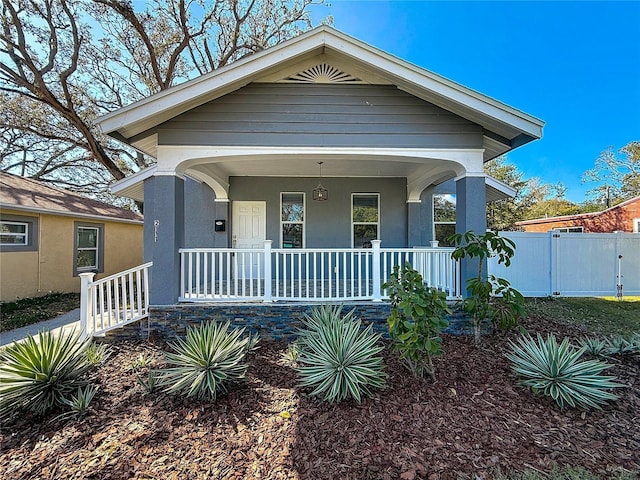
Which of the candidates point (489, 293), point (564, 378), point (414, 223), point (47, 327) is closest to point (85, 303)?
point (47, 327)

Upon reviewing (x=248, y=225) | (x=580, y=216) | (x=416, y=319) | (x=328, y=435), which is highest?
(x=580, y=216)

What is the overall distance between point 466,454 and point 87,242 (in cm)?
1294

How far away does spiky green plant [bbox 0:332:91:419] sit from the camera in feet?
10.7

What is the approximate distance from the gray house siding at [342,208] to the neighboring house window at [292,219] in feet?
0.48

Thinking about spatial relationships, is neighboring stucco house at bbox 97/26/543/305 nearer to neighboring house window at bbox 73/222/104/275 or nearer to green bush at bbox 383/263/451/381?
green bush at bbox 383/263/451/381

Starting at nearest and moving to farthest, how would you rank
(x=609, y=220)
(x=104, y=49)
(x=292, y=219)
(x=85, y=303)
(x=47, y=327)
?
(x=85, y=303), (x=47, y=327), (x=292, y=219), (x=104, y=49), (x=609, y=220)

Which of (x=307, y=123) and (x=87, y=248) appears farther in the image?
(x=87, y=248)

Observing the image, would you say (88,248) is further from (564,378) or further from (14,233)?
(564,378)

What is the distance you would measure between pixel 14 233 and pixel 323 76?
31.8 feet

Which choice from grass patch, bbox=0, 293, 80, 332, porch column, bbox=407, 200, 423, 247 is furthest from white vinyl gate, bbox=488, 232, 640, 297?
Answer: grass patch, bbox=0, 293, 80, 332

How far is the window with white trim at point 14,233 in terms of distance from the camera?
8.45 m

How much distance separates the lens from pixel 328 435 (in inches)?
115

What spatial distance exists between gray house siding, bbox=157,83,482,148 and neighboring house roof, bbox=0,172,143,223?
649 centimetres

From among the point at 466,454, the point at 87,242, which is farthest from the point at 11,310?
the point at 466,454
